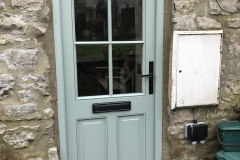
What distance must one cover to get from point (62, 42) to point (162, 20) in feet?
3.06

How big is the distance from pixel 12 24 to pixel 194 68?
161cm

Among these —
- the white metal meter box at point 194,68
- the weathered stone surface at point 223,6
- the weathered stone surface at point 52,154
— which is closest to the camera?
the weathered stone surface at point 52,154

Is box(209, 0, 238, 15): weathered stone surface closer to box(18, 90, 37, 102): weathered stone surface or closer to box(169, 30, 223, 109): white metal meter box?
box(169, 30, 223, 109): white metal meter box

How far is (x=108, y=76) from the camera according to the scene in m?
2.48

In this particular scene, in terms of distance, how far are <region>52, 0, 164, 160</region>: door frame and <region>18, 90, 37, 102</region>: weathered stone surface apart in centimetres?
22

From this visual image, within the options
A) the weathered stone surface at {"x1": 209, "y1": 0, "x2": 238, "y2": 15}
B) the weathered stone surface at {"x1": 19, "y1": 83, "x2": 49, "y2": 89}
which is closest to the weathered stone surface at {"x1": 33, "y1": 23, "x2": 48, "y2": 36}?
the weathered stone surface at {"x1": 19, "y1": 83, "x2": 49, "y2": 89}

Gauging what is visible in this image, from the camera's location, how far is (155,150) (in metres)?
2.66

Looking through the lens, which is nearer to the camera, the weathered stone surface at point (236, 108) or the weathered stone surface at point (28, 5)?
the weathered stone surface at point (28, 5)

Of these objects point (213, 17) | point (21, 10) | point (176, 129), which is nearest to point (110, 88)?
point (176, 129)

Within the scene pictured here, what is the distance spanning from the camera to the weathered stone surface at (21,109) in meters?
2.14

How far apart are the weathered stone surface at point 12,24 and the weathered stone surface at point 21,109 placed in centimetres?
59

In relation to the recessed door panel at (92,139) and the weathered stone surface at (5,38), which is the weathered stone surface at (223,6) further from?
the weathered stone surface at (5,38)

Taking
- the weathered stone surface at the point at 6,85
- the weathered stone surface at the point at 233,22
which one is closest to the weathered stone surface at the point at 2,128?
the weathered stone surface at the point at 6,85

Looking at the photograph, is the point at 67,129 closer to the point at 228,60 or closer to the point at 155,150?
the point at 155,150
